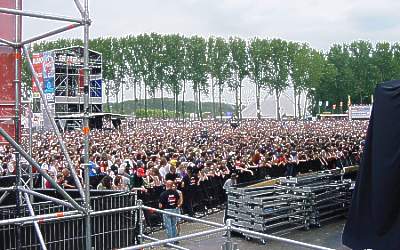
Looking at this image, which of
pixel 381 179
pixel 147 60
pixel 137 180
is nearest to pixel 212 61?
pixel 147 60

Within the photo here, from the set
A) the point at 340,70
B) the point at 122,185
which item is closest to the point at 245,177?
the point at 122,185

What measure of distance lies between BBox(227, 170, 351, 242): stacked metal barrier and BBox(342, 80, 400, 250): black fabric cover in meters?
5.59

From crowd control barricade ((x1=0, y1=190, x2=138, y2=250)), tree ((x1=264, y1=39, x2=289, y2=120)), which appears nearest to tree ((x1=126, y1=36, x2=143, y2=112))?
tree ((x1=264, y1=39, x2=289, y2=120))

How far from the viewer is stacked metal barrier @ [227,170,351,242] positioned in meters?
11.6

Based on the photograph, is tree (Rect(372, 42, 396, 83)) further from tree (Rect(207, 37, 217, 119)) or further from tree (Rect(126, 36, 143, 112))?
tree (Rect(126, 36, 143, 112))

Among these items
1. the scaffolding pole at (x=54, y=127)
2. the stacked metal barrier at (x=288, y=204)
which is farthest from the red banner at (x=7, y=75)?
the stacked metal barrier at (x=288, y=204)

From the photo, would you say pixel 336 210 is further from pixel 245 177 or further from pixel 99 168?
pixel 99 168

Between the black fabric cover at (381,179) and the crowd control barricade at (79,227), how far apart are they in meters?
3.20

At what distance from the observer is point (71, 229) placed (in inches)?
269

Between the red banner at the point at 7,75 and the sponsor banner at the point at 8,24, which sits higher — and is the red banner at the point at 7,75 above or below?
below

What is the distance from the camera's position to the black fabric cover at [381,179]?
216 inches

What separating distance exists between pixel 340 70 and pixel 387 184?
4634 inches

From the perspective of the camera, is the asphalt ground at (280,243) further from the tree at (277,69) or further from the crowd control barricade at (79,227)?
the tree at (277,69)

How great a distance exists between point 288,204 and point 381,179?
668 centimetres
